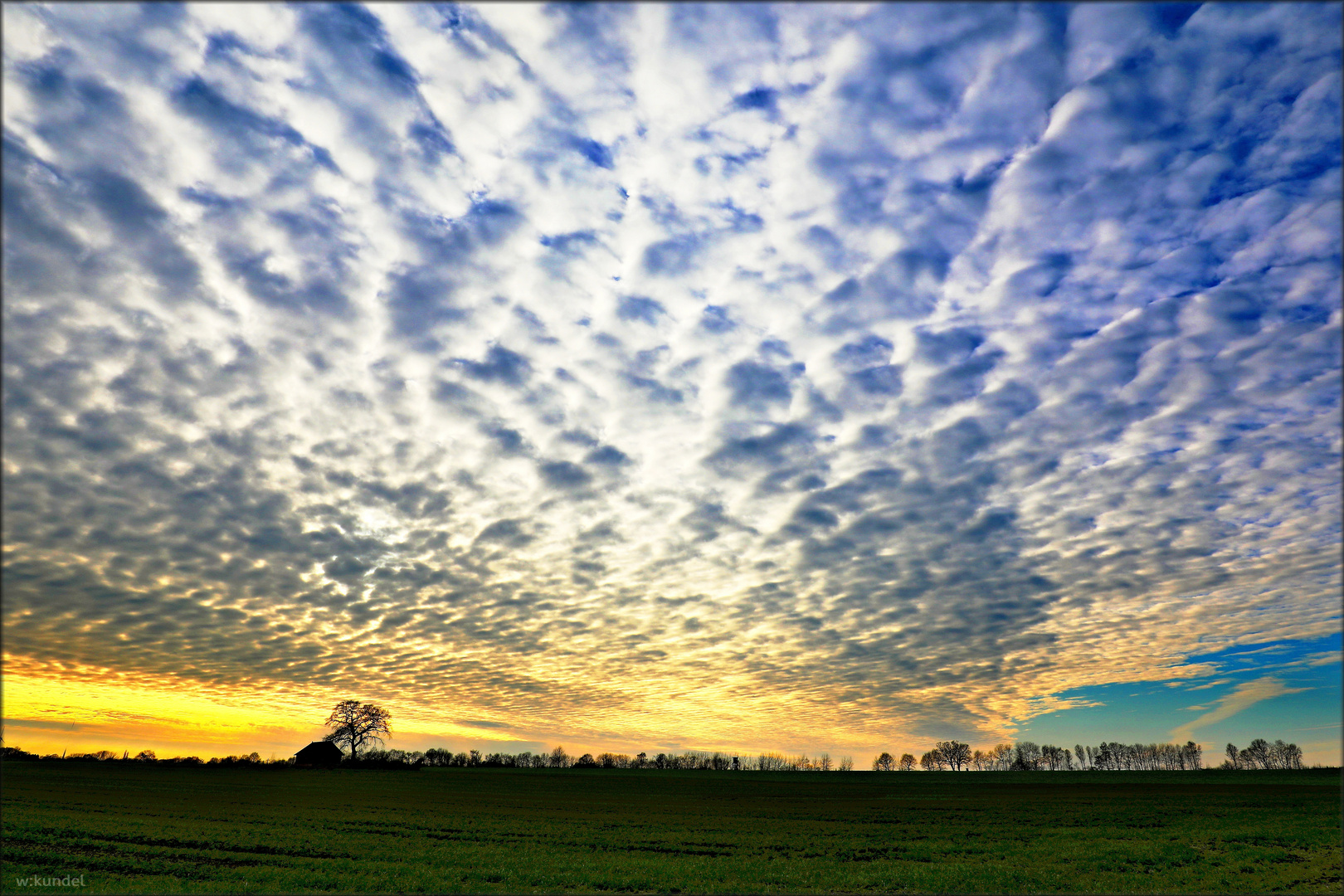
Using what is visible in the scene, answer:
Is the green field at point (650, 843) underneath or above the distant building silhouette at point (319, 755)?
above

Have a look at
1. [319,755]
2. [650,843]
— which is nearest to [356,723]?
[319,755]

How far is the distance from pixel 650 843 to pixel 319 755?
511 ft

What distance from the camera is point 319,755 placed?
536ft

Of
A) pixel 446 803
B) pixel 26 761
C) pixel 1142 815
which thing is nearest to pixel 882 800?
pixel 1142 815

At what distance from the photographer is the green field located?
30578 mm

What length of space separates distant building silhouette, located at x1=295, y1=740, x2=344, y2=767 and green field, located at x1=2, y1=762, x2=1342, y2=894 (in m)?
87.3

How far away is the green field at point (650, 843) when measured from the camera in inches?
1204

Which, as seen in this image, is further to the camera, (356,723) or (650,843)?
(356,723)

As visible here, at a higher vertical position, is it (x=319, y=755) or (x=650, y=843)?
(x=650, y=843)

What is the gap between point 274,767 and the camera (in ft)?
510

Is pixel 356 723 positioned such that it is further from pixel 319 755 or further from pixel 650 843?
pixel 650 843

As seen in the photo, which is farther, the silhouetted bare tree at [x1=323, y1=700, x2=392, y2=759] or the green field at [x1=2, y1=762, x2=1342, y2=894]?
the silhouetted bare tree at [x1=323, y1=700, x2=392, y2=759]

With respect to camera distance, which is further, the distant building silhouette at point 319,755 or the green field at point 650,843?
the distant building silhouette at point 319,755

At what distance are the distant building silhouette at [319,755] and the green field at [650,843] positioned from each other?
286ft
